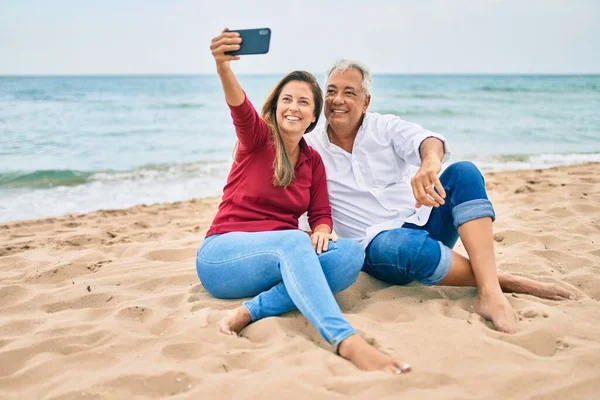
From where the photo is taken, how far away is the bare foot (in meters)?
3.03

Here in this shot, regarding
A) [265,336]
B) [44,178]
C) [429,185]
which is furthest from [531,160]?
[265,336]

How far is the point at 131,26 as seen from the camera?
1339 inches

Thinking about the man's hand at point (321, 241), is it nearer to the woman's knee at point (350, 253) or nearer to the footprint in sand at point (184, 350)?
the woman's knee at point (350, 253)

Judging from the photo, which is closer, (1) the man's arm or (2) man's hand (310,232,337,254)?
(1) the man's arm

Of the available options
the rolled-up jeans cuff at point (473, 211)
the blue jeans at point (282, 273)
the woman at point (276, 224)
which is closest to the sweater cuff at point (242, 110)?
the woman at point (276, 224)

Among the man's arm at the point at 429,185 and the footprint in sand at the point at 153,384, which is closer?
the footprint in sand at the point at 153,384

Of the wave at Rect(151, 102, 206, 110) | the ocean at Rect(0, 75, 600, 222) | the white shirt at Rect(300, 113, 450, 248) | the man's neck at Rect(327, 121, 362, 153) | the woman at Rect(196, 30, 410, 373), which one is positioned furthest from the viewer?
the wave at Rect(151, 102, 206, 110)

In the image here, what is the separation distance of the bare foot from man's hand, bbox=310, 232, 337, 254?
112 centimetres

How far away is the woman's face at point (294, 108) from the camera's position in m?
Answer: 3.04

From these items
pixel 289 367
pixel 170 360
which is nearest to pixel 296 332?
pixel 289 367

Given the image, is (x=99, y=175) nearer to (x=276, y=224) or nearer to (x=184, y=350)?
(x=276, y=224)

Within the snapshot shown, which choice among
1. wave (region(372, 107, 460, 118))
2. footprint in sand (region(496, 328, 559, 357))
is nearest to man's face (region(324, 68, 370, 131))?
footprint in sand (region(496, 328, 559, 357))

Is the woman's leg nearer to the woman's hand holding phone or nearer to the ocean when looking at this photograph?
the woman's hand holding phone

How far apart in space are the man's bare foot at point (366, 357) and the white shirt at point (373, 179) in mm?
953
